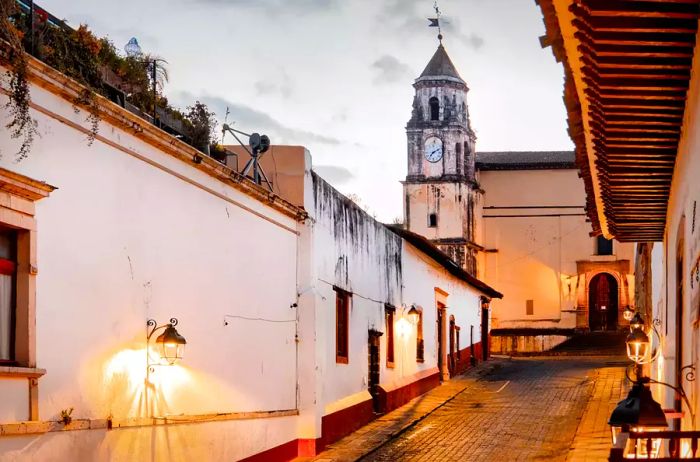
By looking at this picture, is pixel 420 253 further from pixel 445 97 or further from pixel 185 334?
pixel 445 97

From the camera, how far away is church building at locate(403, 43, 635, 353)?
156 feet

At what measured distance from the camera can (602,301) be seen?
48.2m

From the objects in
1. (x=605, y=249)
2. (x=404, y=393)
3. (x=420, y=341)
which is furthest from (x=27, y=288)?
(x=605, y=249)

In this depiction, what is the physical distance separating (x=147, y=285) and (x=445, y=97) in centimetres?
3880

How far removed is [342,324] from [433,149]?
99.3 ft

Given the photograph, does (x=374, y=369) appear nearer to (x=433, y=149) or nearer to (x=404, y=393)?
(x=404, y=393)

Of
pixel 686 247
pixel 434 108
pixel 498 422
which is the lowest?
pixel 498 422

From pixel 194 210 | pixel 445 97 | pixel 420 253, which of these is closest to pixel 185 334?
pixel 194 210

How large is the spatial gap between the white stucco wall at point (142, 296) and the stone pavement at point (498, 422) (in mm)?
2682

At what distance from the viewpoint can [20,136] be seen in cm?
826

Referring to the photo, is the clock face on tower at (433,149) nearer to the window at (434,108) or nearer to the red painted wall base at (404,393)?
the window at (434,108)

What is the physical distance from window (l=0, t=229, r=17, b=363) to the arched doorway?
41.7m

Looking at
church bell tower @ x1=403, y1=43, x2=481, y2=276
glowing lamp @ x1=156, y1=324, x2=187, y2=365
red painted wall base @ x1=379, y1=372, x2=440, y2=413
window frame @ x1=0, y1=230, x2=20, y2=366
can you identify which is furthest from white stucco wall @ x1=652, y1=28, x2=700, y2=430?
church bell tower @ x1=403, y1=43, x2=481, y2=276

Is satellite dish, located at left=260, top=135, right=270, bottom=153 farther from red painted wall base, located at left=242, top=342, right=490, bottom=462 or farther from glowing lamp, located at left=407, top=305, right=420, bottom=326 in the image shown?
glowing lamp, located at left=407, top=305, right=420, bottom=326
